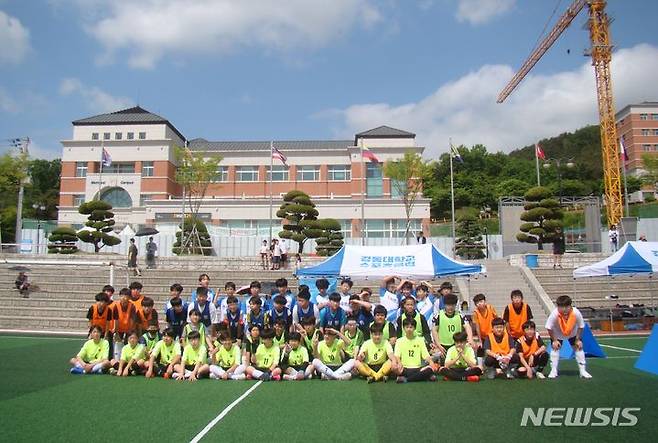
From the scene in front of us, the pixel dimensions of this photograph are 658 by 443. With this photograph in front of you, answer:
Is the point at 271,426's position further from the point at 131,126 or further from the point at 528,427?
the point at 131,126

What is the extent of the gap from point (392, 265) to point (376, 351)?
5.96 metres

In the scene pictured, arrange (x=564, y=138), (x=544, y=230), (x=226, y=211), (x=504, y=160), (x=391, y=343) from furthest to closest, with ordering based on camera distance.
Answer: (x=564, y=138) < (x=504, y=160) < (x=226, y=211) < (x=544, y=230) < (x=391, y=343)

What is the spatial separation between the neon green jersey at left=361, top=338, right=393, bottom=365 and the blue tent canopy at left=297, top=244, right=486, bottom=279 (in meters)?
5.67

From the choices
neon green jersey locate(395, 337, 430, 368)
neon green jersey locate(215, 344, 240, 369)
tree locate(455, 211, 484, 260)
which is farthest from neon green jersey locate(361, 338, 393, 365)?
tree locate(455, 211, 484, 260)

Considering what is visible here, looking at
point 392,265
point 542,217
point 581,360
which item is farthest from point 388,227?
point 581,360

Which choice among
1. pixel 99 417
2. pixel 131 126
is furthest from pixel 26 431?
pixel 131 126

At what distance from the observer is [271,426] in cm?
611

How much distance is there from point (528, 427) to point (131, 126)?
50765 mm

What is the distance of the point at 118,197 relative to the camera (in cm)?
4875

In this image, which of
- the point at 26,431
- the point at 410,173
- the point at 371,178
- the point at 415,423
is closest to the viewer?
the point at 26,431

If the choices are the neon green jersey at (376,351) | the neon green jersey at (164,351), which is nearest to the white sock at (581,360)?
the neon green jersey at (376,351)

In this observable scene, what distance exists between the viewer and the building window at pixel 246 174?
5097 cm

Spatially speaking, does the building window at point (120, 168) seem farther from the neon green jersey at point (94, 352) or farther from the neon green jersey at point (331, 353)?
the neon green jersey at point (331, 353)

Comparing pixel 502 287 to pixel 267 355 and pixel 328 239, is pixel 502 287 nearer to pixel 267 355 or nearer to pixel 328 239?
pixel 328 239
